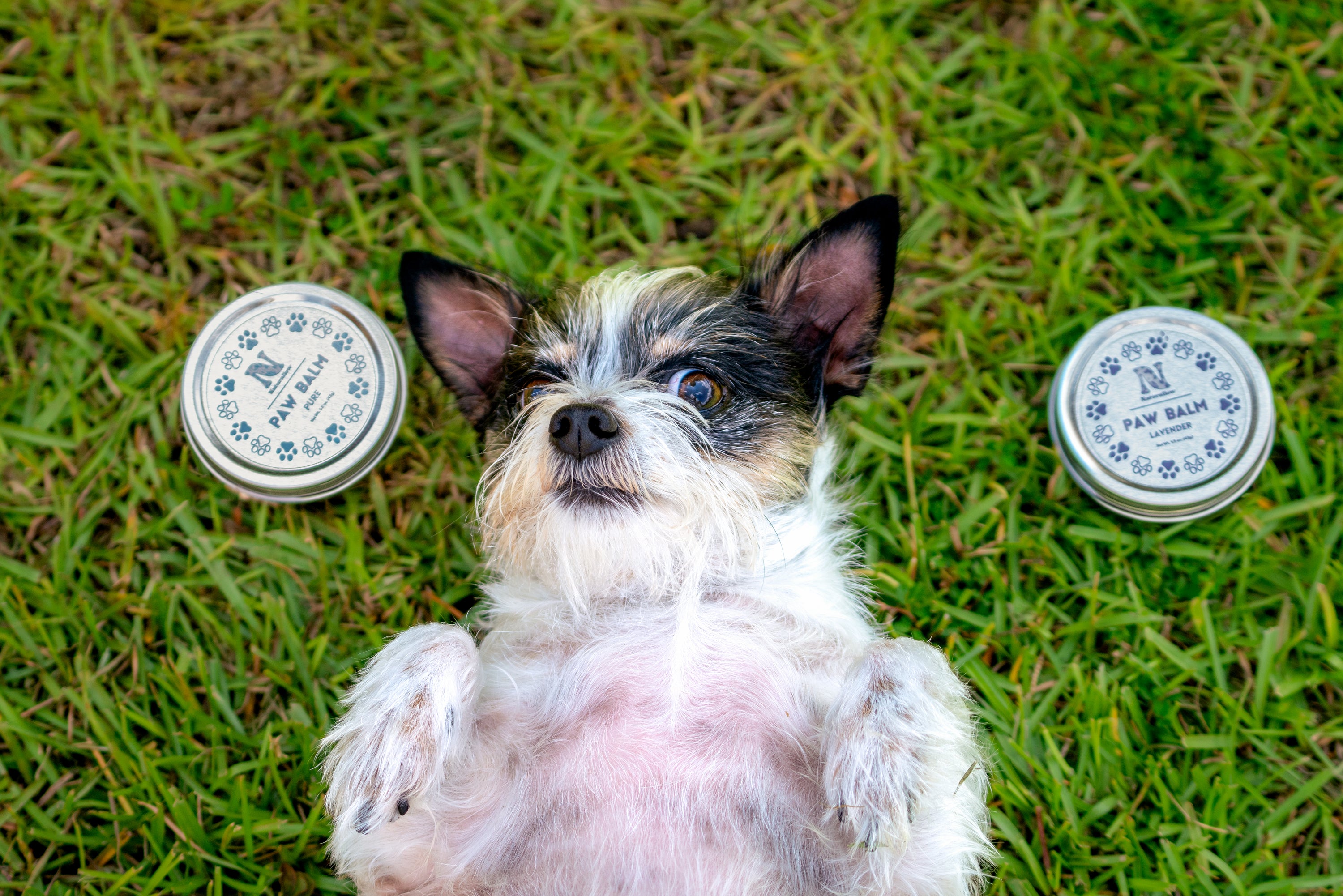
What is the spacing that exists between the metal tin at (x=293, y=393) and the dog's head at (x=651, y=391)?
51cm

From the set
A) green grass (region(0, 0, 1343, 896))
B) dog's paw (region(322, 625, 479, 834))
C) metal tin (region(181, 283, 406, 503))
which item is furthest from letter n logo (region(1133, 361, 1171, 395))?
metal tin (region(181, 283, 406, 503))

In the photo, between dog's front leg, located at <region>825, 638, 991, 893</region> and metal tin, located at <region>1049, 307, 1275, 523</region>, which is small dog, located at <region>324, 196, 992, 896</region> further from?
metal tin, located at <region>1049, 307, 1275, 523</region>

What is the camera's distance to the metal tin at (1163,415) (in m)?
3.54

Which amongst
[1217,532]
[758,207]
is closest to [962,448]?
[1217,532]

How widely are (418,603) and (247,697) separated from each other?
2.50ft

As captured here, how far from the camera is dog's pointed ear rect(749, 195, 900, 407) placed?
2936 mm

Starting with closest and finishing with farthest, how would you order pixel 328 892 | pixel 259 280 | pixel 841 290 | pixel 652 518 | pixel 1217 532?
pixel 652 518 < pixel 841 290 < pixel 328 892 < pixel 1217 532 < pixel 259 280

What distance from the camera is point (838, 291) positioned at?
309cm

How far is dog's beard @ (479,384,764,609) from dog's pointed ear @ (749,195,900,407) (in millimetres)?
557

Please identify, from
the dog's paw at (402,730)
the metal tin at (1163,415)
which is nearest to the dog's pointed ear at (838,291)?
the metal tin at (1163,415)

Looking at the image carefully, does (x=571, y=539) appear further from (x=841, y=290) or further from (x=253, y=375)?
(x=253, y=375)

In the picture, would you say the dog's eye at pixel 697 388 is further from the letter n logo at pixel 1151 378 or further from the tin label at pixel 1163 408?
the letter n logo at pixel 1151 378

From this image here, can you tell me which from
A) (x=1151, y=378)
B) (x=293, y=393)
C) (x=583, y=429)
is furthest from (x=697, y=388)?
(x=1151, y=378)

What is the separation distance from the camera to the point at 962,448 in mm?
3787
